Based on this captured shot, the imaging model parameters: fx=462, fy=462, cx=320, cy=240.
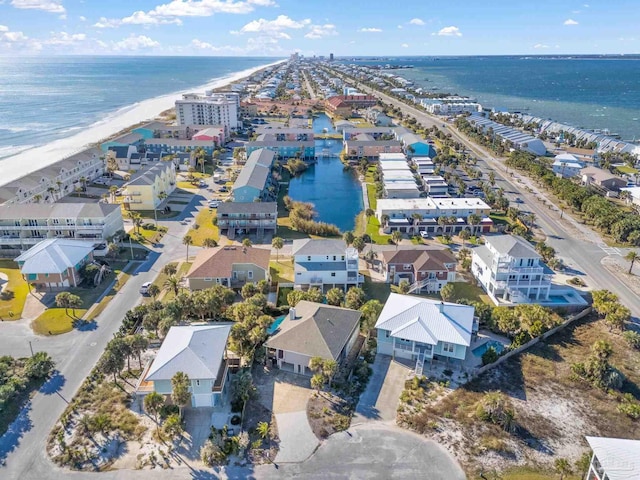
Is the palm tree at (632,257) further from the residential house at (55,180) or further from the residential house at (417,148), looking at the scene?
the residential house at (55,180)

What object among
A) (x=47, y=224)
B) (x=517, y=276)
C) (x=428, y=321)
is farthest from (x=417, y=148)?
(x=47, y=224)

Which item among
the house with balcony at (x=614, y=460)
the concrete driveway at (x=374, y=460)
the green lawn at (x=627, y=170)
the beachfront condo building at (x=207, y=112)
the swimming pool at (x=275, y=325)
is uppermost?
the beachfront condo building at (x=207, y=112)

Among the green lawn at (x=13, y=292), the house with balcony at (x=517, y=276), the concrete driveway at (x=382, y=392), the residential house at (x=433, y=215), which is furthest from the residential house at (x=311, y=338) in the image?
the residential house at (x=433, y=215)

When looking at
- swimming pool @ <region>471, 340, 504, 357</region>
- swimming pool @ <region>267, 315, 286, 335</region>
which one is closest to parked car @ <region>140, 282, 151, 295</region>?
swimming pool @ <region>267, 315, 286, 335</region>

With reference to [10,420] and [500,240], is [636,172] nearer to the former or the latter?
[500,240]

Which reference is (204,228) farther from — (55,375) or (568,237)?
(568,237)

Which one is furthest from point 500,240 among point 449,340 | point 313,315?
point 313,315

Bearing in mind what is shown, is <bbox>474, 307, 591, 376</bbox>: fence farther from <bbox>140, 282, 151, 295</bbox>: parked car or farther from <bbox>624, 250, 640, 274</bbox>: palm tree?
<bbox>140, 282, 151, 295</bbox>: parked car
